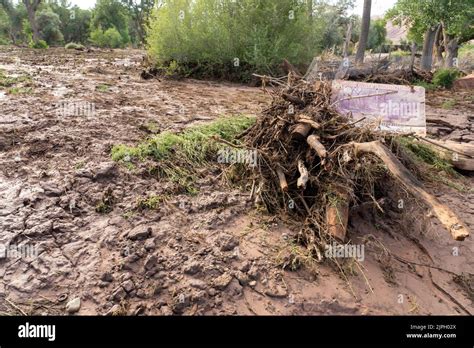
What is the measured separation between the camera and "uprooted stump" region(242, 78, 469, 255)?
350 centimetres

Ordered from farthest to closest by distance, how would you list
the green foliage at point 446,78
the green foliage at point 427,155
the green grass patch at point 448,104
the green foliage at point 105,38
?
the green foliage at point 105,38, the green foliage at point 446,78, the green grass patch at point 448,104, the green foliage at point 427,155

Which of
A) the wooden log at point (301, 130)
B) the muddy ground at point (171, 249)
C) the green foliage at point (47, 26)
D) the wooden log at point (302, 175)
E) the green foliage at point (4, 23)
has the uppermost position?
the green foliage at point (4, 23)

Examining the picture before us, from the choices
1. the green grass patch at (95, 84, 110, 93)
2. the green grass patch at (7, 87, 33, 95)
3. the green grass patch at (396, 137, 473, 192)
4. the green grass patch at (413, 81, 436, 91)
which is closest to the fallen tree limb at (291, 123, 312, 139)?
the green grass patch at (396, 137, 473, 192)

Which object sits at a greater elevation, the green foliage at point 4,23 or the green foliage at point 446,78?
the green foliage at point 4,23

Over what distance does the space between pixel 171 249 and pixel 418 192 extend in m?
2.09

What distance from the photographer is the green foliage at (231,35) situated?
1019 centimetres

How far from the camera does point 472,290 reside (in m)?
3.41

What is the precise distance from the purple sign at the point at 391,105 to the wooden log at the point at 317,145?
184 cm

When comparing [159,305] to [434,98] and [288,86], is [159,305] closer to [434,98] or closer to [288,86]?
[288,86]

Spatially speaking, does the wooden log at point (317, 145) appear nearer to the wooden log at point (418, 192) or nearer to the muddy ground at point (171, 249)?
the wooden log at point (418, 192)

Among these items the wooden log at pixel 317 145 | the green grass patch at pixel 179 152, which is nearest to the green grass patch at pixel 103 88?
the green grass patch at pixel 179 152

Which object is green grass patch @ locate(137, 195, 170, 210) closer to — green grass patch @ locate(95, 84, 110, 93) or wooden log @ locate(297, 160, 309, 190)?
wooden log @ locate(297, 160, 309, 190)
